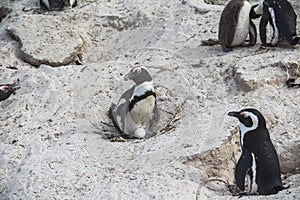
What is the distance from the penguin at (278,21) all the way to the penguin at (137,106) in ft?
5.42

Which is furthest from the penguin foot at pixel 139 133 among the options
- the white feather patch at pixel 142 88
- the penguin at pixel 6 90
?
the penguin at pixel 6 90

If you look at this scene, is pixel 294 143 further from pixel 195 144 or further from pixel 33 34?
pixel 33 34

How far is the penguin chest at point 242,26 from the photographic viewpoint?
21.7ft

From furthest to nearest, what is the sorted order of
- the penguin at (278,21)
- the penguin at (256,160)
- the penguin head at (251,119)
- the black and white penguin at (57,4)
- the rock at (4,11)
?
the rock at (4,11) < the black and white penguin at (57,4) < the penguin at (278,21) < the penguin head at (251,119) < the penguin at (256,160)

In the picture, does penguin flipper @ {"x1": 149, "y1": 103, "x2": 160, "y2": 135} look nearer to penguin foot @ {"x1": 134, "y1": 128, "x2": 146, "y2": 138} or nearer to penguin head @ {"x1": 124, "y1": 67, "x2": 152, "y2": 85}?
penguin foot @ {"x1": 134, "y1": 128, "x2": 146, "y2": 138}

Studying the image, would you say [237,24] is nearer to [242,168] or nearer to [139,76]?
[139,76]

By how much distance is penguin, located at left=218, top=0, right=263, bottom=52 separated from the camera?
6.59 meters

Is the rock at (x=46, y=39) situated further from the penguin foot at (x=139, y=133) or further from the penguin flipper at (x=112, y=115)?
the penguin foot at (x=139, y=133)

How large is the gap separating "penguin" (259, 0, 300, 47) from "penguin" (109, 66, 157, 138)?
5.42ft

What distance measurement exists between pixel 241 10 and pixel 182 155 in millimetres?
2295

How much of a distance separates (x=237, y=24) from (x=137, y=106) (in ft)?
5.67

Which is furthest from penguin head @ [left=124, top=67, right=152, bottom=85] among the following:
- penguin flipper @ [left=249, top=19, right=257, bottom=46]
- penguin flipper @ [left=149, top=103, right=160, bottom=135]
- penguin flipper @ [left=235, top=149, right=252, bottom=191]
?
penguin flipper @ [left=249, top=19, right=257, bottom=46]

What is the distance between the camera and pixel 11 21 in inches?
310

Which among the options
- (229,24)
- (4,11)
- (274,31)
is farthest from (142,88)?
(4,11)
